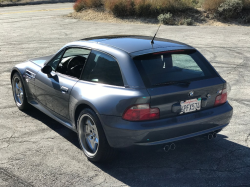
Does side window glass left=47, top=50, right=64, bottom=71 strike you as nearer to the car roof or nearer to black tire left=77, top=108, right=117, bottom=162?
the car roof

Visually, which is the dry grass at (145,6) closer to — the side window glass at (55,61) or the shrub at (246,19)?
the shrub at (246,19)

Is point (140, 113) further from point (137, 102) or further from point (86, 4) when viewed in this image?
point (86, 4)

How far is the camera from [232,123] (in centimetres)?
607

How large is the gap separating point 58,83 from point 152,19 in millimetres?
15346

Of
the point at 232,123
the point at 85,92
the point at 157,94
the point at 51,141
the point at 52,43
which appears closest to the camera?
the point at 157,94

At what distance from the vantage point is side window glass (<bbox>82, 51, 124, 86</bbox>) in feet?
14.9

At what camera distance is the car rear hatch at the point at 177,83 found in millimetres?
4254

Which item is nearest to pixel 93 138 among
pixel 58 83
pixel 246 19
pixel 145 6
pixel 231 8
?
pixel 58 83

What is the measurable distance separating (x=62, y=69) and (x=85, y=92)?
0.99m

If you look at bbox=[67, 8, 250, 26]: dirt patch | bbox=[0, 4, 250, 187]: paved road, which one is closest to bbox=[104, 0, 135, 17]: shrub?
bbox=[67, 8, 250, 26]: dirt patch

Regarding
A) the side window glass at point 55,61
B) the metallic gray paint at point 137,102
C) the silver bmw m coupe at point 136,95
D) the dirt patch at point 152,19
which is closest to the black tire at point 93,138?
the silver bmw m coupe at point 136,95

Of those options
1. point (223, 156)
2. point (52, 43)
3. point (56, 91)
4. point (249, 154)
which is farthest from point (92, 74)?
point (52, 43)

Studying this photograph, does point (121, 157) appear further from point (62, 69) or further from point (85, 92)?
point (62, 69)

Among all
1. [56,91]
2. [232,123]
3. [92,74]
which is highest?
[92,74]
